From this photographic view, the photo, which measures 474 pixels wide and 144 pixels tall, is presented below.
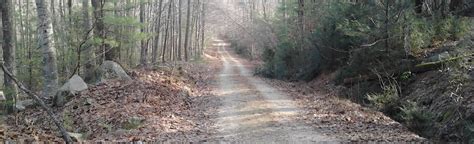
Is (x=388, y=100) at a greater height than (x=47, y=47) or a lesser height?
lesser

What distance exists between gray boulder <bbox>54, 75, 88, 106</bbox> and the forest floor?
0.30 m

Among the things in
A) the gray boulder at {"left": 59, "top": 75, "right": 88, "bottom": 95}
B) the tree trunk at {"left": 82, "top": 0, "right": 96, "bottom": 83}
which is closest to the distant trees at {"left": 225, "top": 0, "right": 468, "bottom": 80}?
the gray boulder at {"left": 59, "top": 75, "right": 88, "bottom": 95}

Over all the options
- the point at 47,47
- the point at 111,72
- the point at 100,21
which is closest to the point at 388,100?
the point at 111,72

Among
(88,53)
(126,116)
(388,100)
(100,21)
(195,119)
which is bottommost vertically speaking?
(195,119)

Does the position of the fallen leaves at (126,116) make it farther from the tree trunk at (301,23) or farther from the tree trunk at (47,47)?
the tree trunk at (301,23)

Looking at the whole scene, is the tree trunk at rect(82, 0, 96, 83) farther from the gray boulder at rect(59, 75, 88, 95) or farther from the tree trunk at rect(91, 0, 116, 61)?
the gray boulder at rect(59, 75, 88, 95)

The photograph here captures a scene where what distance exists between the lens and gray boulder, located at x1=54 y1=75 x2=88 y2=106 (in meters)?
11.6

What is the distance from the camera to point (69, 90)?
11922mm

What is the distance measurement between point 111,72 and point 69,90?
2325 mm

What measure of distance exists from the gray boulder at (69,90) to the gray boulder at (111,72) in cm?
135

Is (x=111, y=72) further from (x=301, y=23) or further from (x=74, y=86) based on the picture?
(x=301, y=23)

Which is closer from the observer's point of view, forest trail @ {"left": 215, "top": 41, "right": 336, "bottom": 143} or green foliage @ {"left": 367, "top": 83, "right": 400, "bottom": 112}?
forest trail @ {"left": 215, "top": 41, "right": 336, "bottom": 143}

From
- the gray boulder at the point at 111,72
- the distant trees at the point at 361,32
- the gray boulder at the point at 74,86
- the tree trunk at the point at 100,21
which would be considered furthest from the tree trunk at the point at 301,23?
the gray boulder at the point at 74,86

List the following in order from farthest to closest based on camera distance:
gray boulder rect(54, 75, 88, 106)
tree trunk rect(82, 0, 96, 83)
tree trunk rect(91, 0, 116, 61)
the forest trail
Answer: tree trunk rect(82, 0, 96, 83)
tree trunk rect(91, 0, 116, 61)
gray boulder rect(54, 75, 88, 106)
the forest trail
